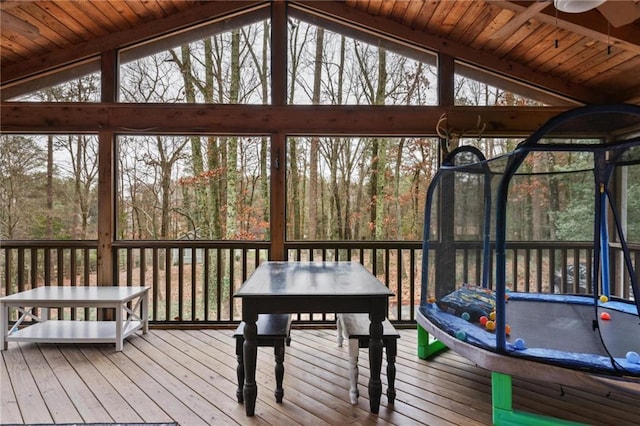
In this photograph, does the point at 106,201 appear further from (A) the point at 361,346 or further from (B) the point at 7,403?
(A) the point at 361,346

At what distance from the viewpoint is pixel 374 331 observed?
2.05m

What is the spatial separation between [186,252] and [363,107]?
8.19 ft

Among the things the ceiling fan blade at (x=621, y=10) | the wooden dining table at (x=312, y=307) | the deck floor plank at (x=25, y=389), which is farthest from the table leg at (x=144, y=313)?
the ceiling fan blade at (x=621, y=10)

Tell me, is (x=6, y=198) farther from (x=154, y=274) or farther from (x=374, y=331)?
(x=374, y=331)

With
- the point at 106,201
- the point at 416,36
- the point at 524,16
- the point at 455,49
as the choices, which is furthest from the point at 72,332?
the point at 455,49

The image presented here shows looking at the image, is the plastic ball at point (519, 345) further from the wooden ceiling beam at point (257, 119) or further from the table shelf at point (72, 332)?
the table shelf at point (72, 332)

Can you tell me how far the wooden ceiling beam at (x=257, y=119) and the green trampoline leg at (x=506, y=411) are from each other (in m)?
2.48

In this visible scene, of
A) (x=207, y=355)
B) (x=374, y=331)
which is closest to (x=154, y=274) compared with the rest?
(x=207, y=355)

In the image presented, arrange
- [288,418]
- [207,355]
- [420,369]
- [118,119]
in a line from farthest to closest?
[118,119]
[207,355]
[420,369]
[288,418]

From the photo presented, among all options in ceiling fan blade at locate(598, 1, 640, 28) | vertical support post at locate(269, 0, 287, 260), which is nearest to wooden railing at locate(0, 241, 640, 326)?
vertical support post at locate(269, 0, 287, 260)

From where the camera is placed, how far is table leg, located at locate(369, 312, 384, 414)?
2.04 m

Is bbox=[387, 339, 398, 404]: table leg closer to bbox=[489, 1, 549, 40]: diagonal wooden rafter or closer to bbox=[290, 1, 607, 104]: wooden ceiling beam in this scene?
bbox=[489, 1, 549, 40]: diagonal wooden rafter

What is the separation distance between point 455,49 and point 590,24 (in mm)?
1218

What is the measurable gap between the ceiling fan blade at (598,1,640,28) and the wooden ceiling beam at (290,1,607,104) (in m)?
1.61
